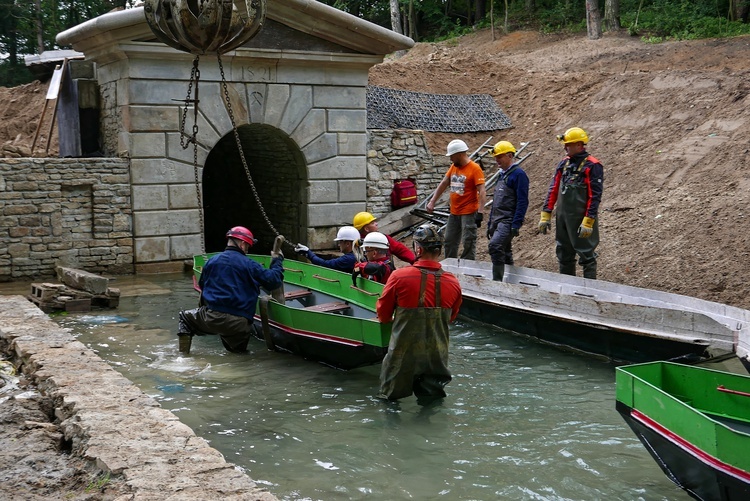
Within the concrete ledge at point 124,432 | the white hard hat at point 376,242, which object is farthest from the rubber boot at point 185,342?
the white hard hat at point 376,242

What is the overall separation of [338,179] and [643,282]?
6.24m

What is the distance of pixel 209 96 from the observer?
1404cm

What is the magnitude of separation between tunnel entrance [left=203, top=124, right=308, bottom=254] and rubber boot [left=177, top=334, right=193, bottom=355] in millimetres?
6264

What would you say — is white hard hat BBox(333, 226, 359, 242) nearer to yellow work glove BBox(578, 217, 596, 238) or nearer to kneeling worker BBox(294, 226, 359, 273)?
kneeling worker BBox(294, 226, 359, 273)

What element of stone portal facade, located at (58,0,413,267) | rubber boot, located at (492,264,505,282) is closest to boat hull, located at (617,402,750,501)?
rubber boot, located at (492,264,505,282)

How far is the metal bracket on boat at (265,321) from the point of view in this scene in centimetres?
910

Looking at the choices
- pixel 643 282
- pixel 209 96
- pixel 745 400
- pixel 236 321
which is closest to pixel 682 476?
pixel 745 400

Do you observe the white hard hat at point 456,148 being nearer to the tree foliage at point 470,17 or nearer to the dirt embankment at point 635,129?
the dirt embankment at point 635,129

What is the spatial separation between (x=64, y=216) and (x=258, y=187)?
4.50m

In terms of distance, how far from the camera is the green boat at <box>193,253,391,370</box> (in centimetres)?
775

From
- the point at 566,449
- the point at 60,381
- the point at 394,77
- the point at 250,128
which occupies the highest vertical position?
the point at 394,77

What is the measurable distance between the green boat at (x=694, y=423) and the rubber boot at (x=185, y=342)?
5084 millimetres

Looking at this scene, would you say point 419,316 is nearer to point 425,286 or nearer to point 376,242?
point 425,286

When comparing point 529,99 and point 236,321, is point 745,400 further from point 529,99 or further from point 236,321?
point 529,99
